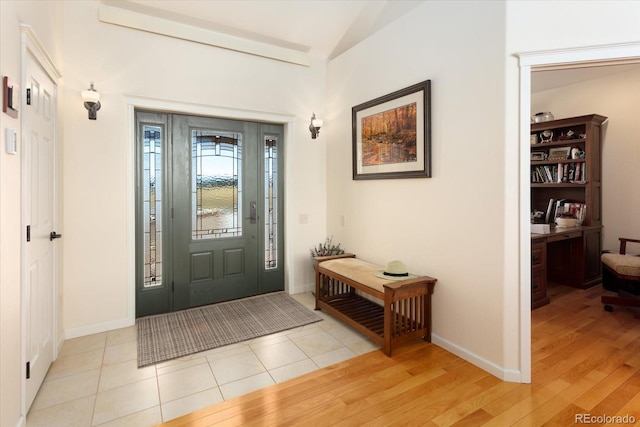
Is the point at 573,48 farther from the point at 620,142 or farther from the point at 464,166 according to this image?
the point at 620,142

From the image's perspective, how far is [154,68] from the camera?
11.1 feet

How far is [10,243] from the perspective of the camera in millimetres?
1719

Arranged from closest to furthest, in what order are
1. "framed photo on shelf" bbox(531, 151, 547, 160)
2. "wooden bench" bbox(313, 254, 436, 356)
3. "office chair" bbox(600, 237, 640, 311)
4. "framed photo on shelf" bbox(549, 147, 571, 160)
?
"wooden bench" bbox(313, 254, 436, 356), "office chair" bbox(600, 237, 640, 311), "framed photo on shelf" bbox(549, 147, 571, 160), "framed photo on shelf" bbox(531, 151, 547, 160)

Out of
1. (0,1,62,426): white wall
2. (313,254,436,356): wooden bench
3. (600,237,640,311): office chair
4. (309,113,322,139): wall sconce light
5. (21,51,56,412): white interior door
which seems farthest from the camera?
(309,113,322,139): wall sconce light

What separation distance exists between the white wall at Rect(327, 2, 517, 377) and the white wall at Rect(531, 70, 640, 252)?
337 centimetres

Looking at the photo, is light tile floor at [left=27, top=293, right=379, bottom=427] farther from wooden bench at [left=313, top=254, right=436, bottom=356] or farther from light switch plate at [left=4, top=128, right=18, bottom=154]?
light switch plate at [left=4, top=128, right=18, bottom=154]

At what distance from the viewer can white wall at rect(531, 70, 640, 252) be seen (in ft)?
13.9

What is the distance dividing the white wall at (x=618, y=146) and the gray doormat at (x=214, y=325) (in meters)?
4.37

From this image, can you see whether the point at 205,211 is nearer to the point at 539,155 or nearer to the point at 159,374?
the point at 159,374

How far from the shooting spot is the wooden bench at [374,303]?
271cm

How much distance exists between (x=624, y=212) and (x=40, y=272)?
6.50 metres

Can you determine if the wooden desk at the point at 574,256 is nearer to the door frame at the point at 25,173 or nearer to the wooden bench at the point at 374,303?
the wooden bench at the point at 374,303

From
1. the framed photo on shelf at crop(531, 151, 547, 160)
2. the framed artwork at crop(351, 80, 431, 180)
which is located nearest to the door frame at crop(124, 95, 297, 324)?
the framed artwork at crop(351, 80, 431, 180)

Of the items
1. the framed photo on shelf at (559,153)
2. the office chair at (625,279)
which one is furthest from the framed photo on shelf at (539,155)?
the office chair at (625,279)
